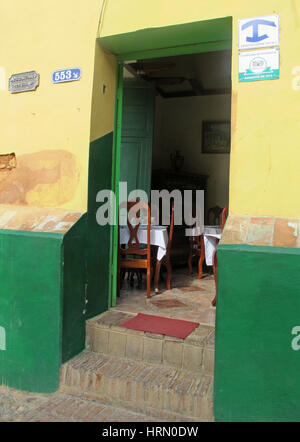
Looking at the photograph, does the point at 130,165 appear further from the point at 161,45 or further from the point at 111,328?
the point at 111,328

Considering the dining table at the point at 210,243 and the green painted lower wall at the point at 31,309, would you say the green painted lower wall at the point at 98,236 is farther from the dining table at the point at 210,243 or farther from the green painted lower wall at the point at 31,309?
the dining table at the point at 210,243

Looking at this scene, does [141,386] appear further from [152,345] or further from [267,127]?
[267,127]

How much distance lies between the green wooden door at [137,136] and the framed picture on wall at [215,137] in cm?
254

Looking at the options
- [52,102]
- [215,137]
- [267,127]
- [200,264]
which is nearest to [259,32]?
[267,127]

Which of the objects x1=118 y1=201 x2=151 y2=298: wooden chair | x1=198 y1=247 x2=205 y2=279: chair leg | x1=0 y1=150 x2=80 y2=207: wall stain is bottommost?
x1=198 y1=247 x2=205 y2=279: chair leg

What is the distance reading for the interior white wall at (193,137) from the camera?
280 inches

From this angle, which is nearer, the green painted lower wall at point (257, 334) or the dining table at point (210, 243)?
the green painted lower wall at point (257, 334)

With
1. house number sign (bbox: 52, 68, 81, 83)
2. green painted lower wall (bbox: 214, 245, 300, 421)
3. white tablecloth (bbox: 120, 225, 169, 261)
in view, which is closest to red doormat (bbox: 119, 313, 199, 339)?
green painted lower wall (bbox: 214, 245, 300, 421)

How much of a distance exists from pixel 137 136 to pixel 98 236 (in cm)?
221

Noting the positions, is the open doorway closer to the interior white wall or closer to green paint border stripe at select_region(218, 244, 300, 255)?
the interior white wall

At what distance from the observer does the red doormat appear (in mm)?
2830

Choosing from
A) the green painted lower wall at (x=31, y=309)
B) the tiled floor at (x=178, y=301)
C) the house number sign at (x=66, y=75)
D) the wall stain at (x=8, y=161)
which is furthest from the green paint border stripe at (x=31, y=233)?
the house number sign at (x=66, y=75)

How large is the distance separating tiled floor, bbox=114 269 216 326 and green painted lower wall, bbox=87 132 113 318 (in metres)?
0.33

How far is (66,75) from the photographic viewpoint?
3.06 meters
